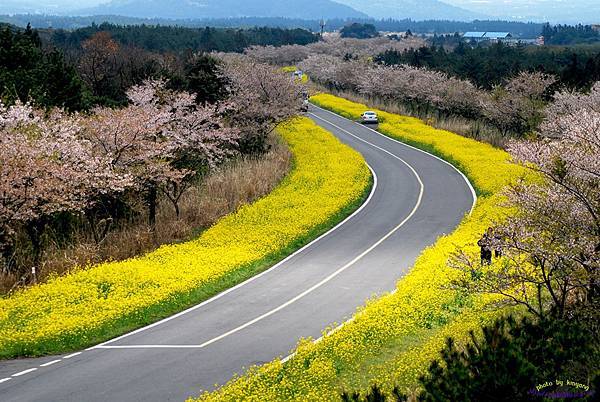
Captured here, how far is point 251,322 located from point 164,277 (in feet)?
14.3

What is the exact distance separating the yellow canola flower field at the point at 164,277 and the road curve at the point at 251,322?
68 centimetres

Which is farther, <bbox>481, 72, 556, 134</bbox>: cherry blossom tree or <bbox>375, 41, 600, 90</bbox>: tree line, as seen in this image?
<bbox>375, 41, 600, 90</bbox>: tree line

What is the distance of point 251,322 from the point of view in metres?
18.8

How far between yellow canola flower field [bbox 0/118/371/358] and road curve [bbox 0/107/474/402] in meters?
0.68

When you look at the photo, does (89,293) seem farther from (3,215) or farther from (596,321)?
(596,321)

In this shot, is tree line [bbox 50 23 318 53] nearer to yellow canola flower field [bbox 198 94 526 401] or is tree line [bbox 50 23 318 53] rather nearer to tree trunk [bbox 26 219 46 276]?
tree trunk [bbox 26 219 46 276]

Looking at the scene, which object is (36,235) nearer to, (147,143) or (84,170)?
(84,170)

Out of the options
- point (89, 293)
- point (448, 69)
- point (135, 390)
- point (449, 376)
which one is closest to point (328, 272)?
point (89, 293)

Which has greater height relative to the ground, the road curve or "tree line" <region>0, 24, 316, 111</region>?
"tree line" <region>0, 24, 316, 111</region>

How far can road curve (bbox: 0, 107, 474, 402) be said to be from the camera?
48.7 ft

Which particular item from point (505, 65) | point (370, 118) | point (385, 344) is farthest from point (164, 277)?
point (505, 65)

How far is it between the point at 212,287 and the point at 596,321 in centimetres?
1273

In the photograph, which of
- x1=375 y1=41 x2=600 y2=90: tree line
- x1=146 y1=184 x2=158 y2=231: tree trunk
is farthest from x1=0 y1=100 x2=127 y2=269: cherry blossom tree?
x1=375 y1=41 x2=600 y2=90: tree line

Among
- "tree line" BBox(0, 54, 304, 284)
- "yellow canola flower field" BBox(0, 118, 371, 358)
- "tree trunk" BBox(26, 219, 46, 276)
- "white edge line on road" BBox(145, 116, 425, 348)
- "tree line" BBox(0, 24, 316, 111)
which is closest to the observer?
"yellow canola flower field" BBox(0, 118, 371, 358)
